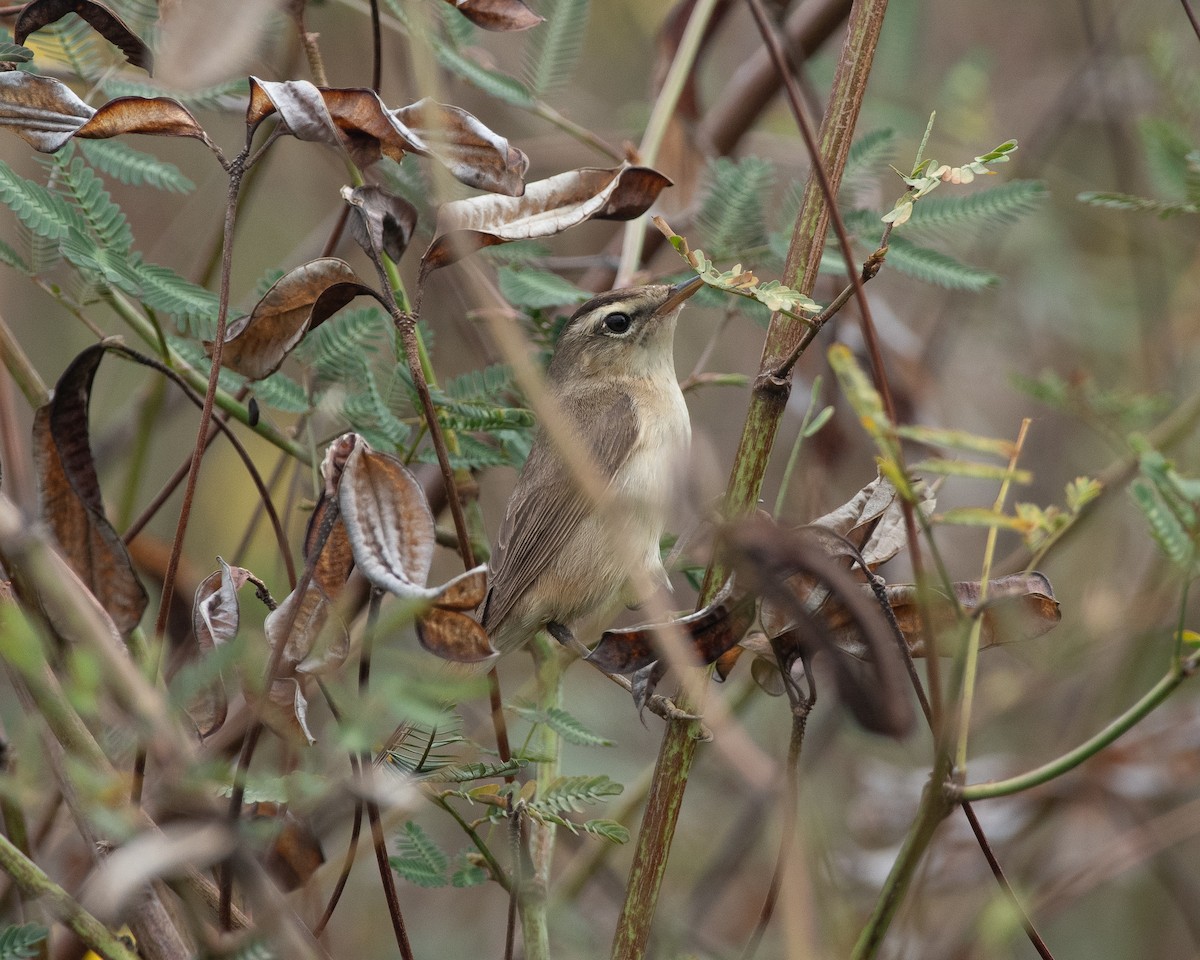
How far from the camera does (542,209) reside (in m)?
1.96

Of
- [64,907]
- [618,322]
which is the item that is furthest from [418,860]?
[618,322]

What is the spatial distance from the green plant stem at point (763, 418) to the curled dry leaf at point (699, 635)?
0.11m

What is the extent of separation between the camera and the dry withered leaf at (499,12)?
2016mm

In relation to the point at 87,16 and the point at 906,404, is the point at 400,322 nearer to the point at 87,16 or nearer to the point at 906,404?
the point at 87,16

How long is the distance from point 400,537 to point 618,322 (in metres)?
2.06

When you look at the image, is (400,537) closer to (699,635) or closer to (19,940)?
(699,635)

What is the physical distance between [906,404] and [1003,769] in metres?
1.26

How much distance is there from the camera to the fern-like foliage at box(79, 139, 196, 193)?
237 centimetres

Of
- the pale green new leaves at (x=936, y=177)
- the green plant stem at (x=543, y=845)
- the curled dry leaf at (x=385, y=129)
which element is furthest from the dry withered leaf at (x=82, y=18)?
the green plant stem at (x=543, y=845)

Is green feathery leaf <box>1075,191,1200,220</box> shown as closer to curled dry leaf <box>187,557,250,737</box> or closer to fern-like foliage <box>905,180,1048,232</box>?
A: fern-like foliage <box>905,180,1048,232</box>

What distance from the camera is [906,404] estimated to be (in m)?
3.54

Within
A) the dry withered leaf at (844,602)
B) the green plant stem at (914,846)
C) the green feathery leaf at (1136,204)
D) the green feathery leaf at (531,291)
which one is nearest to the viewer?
the dry withered leaf at (844,602)

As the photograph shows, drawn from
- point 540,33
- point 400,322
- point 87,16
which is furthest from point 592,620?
point 87,16

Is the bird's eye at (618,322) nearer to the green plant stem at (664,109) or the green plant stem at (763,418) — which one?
the green plant stem at (664,109)
